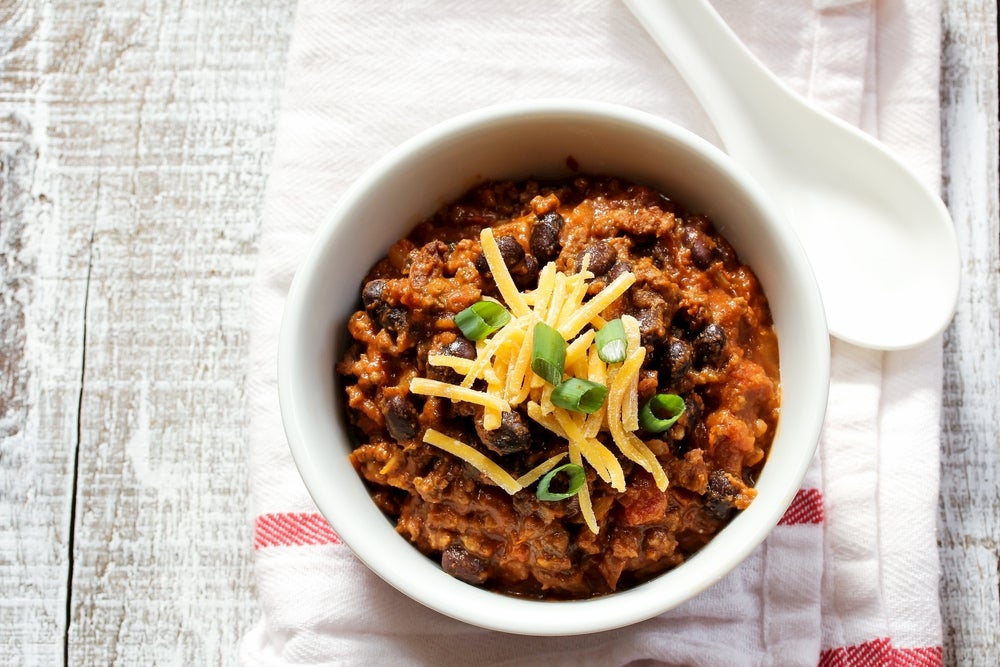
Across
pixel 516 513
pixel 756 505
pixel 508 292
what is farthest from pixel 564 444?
pixel 756 505

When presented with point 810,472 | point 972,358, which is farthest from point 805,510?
point 972,358

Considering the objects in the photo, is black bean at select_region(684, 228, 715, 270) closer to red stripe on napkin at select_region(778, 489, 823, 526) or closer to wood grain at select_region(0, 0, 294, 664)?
red stripe on napkin at select_region(778, 489, 823, 526)

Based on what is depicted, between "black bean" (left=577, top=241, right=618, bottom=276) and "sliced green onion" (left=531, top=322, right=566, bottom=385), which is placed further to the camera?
"black bean" (left=577, top=241, right=618, bottom=276)

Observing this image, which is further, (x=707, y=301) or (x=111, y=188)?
(x=111, y=188)

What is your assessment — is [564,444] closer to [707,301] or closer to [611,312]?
[611,312]

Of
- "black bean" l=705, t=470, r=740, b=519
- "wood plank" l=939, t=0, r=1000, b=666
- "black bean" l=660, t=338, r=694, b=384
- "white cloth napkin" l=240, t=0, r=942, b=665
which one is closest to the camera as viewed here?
"black bean" l=660, t=338, r=694, b=384

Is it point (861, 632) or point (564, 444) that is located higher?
point (564, 444)

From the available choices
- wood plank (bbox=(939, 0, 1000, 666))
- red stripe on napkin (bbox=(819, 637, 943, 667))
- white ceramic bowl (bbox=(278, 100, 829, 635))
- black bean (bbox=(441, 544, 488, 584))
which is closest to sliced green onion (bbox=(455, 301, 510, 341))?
white ceramic bowl (bbox=(278, 100, 829, 635))
